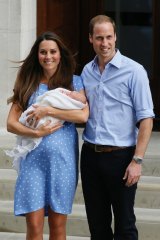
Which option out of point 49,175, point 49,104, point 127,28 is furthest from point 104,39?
point 127,28

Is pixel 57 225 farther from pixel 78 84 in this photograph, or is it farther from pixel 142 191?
pixel 142 191

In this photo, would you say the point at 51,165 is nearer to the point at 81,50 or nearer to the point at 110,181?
the point at 110,181

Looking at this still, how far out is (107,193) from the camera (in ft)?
19.0

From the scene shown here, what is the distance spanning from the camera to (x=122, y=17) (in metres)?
10.2

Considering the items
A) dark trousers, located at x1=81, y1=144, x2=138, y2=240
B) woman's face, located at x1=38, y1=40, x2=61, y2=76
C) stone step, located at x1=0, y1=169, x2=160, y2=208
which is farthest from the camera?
stone step, located at x1=0, y1=169, x2=160, y2=208

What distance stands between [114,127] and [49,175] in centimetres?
53

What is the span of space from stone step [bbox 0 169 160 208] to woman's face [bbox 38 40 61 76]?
2369 mm

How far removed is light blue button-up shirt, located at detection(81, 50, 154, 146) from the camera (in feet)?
18.3

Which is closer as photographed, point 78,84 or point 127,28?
point 78,84

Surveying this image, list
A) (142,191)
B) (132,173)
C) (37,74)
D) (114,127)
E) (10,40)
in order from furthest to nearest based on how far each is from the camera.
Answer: (10,40)
(142,191)
(37,74)
(114,127)
(132,173)

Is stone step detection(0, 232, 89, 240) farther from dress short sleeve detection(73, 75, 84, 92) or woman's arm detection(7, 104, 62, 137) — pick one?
dress short sleeve detection(73, 75, 84, 92)

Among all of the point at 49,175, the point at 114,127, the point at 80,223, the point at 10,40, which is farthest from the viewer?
the point at 10,40

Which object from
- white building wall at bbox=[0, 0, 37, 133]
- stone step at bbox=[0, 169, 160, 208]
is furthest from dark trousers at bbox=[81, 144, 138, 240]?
white building wall at bbox=[0, 0, 37, 133]

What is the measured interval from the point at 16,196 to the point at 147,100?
42.1 inches
